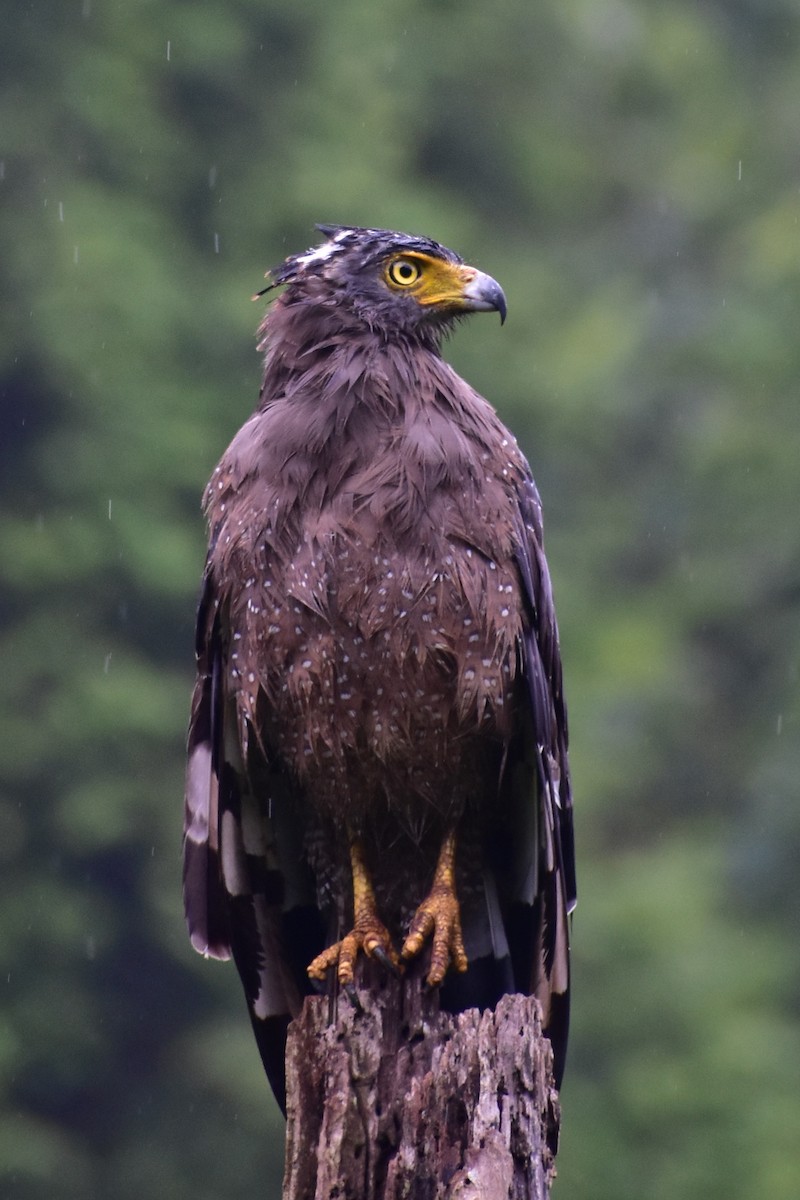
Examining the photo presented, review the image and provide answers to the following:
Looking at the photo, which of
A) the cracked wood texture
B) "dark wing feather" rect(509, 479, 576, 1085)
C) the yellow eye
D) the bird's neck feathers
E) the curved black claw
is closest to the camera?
the cracked wood texture

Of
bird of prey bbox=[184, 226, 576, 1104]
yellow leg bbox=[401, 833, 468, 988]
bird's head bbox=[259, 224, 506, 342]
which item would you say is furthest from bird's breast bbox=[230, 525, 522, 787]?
bird's head bbox=[259, 224, 506, 342]

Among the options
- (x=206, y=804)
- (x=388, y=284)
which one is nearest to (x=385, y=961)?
(x=206, y=804)

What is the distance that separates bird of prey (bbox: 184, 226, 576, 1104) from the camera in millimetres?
4152

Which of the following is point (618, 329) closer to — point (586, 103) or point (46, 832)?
point (586, 103)

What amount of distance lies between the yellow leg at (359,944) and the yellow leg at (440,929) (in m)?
0.06

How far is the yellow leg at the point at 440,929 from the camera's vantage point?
13.0 ft

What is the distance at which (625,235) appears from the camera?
12492mm

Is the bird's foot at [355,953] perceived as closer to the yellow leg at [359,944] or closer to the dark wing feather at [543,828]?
the yellow leg at [359,944]

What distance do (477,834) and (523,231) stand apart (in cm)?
836

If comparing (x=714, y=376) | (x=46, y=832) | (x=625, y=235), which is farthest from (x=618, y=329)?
(x=46, y=832)

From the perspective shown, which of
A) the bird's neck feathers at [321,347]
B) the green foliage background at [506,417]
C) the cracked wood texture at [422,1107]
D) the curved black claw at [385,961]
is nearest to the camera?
the cracked wood texture at [422,1107]

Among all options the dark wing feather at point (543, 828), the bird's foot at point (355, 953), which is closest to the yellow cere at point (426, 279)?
the dark wing feather at point (543, 828)

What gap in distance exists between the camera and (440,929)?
4070 millimetres

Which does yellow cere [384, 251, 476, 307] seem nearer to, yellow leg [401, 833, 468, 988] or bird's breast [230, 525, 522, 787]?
bird's breast [230, 525, 522, 787]
